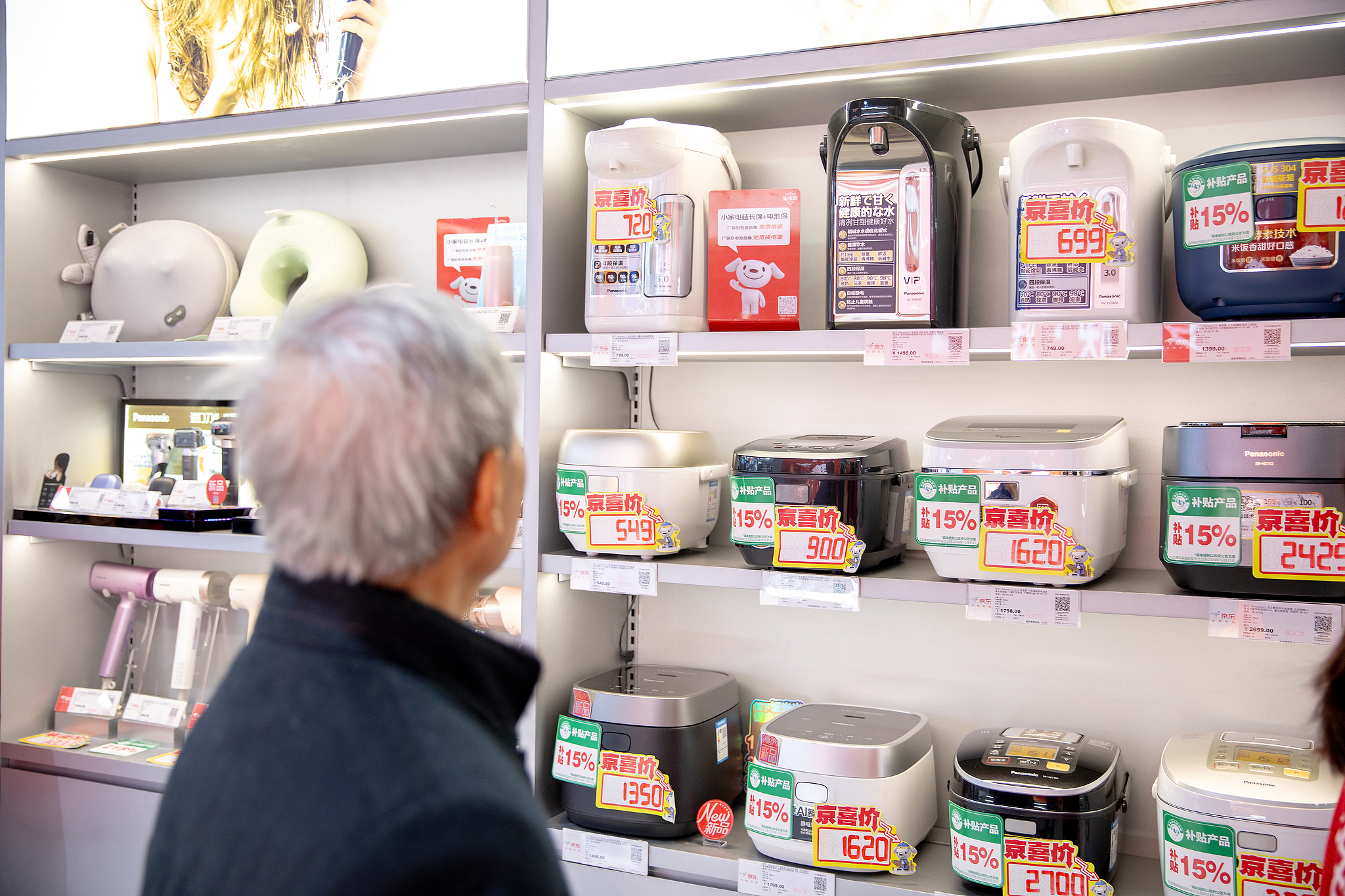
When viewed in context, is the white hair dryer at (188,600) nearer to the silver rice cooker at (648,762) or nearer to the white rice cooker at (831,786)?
the silver rice cooker at (648,762)

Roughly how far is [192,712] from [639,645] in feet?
3.88

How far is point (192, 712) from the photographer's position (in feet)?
8.21

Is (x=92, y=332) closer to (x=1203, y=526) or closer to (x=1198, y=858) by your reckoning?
(x=1203, y=526)

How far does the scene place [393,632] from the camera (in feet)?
2.47

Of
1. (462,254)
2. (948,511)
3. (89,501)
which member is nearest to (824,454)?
(948,511)

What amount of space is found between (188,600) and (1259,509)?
2337mm

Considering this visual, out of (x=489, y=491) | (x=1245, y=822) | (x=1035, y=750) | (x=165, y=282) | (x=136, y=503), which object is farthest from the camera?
(x=165, y=282)

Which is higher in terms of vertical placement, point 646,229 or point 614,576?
point 646,229

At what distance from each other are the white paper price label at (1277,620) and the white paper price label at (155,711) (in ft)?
7.36

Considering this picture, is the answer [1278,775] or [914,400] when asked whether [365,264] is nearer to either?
[914,400]

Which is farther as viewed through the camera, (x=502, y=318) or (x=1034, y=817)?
(x=502, y=318)

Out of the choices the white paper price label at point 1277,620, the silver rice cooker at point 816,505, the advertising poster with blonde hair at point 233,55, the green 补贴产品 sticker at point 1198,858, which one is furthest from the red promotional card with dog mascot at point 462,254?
the green 补贴产品 sticker at point 1198,858

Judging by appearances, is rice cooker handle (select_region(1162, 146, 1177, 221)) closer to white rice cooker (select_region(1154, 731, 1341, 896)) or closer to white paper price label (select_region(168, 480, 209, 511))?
white rice cooker (select_region(1154, 731, 1341, 896))

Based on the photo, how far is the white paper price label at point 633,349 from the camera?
1812 millimetres
